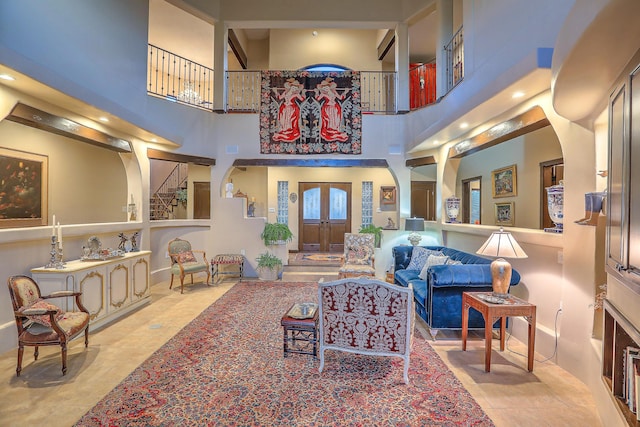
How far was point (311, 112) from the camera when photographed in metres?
6.82

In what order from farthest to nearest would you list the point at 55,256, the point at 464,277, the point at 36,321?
the point at 55,256
the point at 464,277
the point at 36,321

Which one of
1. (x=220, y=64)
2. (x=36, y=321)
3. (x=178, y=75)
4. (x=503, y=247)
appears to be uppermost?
(x=178, y=75)

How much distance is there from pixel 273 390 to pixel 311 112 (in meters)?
5.68

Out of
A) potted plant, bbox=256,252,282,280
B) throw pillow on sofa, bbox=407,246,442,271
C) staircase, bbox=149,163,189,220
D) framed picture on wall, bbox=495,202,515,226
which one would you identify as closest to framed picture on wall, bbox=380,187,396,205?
framed picture on wall, bbox=495,202,515,226

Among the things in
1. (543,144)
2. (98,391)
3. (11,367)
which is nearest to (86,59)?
(11,367)

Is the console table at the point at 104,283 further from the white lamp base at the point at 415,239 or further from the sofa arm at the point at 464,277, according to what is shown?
the white lamp base at the point at 415,239

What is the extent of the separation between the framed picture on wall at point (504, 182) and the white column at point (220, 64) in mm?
6095

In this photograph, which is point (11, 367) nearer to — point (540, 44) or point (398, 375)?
point (398, 375)

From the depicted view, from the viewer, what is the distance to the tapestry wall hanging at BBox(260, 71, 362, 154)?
6.80 metres

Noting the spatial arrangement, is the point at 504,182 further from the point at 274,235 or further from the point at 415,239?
the point at 274,235

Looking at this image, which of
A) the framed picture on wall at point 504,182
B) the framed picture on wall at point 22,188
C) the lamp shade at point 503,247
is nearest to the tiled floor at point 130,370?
the lamp shade at point 503,247

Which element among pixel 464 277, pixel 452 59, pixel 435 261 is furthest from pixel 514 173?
pixel 464 277

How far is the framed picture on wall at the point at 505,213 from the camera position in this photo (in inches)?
234

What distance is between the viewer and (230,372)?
9.00ft
